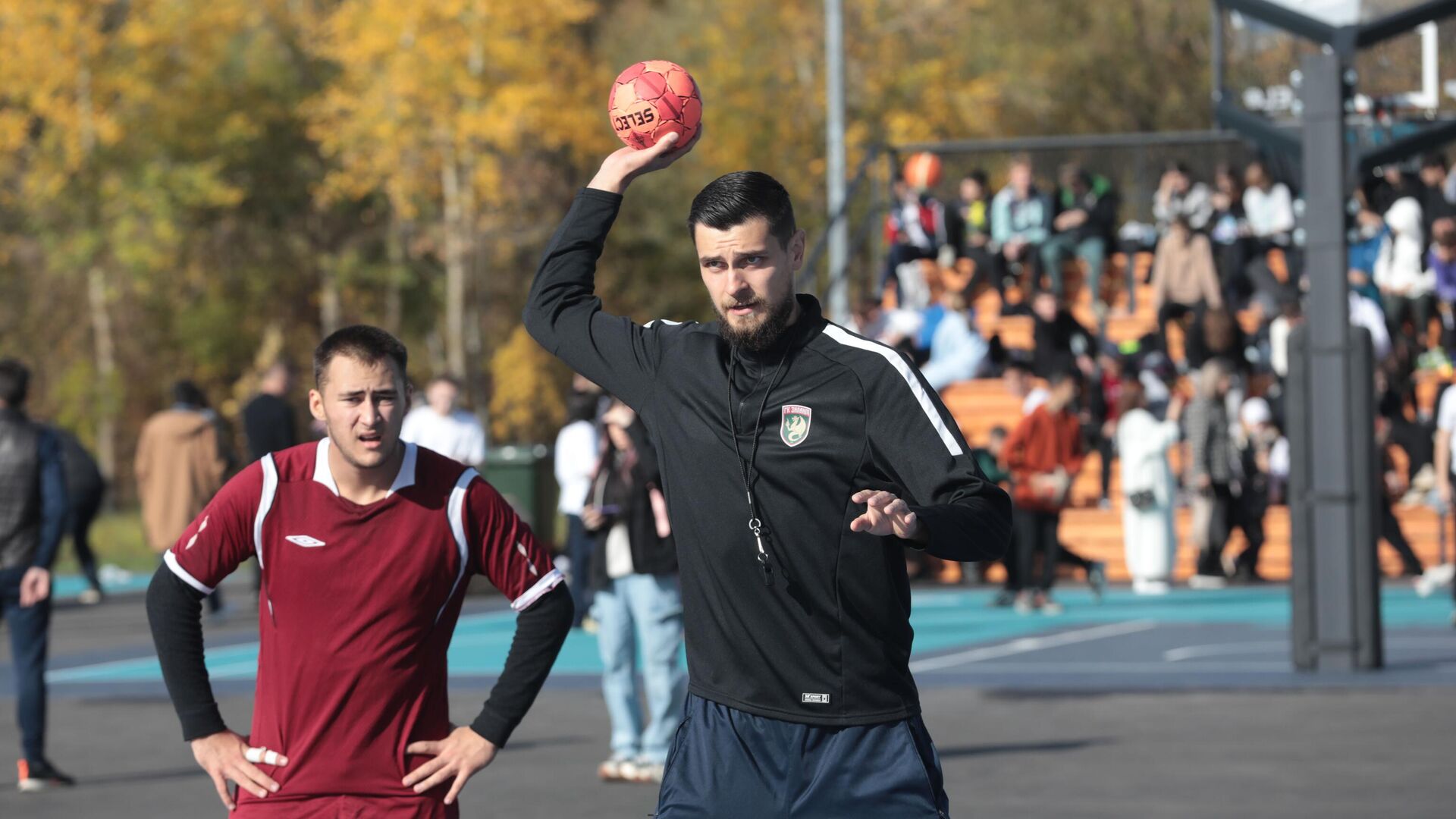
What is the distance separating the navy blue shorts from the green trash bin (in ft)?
58.0

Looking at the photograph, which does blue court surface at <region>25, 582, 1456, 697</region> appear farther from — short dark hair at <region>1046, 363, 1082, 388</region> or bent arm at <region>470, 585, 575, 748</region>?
bent arm at <region>470, 585, 575, 748</region>

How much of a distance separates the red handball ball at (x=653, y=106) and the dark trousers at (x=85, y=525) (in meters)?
16.2

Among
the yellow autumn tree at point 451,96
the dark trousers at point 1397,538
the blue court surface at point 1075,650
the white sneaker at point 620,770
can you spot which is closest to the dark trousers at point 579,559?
the blue court surface at point 1075,650

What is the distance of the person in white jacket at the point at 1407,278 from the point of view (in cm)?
2242

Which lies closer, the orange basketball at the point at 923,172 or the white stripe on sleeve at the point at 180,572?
the white stripe on sleeve at the point at 180,572

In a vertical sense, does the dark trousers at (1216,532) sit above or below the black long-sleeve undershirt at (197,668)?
below

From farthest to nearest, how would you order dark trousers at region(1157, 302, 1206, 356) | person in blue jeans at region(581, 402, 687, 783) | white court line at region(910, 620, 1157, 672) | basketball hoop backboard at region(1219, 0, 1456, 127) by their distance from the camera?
dark trousers at region(1157, 302, 1206, 356) < basketball hoop backboard at region(1219, 0, 1456, 127) < white court line at region(910, 620, 1157, 672) < person in blue jeans at region(581, 402, 687, 783)

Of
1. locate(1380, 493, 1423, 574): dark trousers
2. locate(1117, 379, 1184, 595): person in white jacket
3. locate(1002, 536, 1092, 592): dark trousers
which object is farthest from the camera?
locate(1117, 379, 1184, 595): person in white jacket

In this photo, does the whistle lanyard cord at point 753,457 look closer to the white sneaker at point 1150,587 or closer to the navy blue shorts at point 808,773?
the navy blue shorts at point 808,773

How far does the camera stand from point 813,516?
14.6 ft

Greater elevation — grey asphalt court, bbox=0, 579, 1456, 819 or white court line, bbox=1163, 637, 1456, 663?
grey asphalt court, bbox=0, 579, 1456, 819

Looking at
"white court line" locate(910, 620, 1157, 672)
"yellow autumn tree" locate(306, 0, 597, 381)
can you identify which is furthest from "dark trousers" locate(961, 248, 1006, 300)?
"yellow autumn tree" locate(306, 0, 597, 381)

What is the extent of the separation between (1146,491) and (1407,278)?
421 cm

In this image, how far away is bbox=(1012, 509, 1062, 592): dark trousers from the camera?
738 inches
